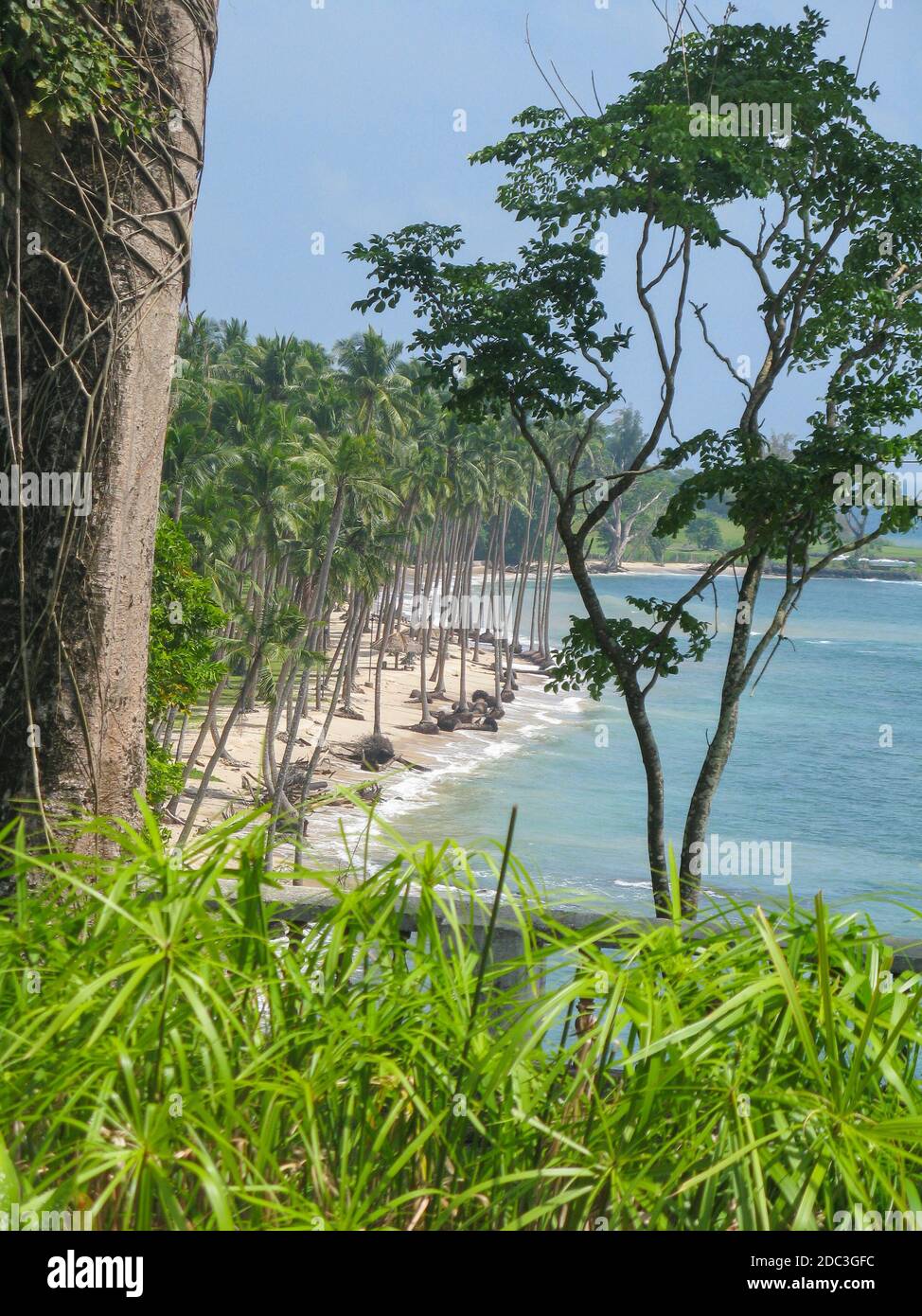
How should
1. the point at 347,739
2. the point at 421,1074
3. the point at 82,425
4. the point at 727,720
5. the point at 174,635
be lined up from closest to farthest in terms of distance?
the point at 421,1074 < the point at 82,425 < the point at 727,720 < the point at 174,635 < the point at 347,739

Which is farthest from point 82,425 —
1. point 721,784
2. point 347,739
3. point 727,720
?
point 721,784

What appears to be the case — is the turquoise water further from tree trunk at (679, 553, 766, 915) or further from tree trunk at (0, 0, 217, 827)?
tree trunk at (0, 0, 217, 827)

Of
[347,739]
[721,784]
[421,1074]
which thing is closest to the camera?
[421,1074]

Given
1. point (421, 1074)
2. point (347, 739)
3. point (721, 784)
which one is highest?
point (421, 1074)

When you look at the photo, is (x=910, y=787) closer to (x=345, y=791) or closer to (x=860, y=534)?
(x=860, y=534)

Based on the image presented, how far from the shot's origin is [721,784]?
52156mm

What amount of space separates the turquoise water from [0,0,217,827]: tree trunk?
47.5 feet

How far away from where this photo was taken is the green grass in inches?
63.9

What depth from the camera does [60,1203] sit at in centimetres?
153

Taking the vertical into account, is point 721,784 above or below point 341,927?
below

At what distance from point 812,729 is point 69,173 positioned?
63.6 meters

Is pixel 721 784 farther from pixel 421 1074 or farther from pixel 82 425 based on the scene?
pixel 421 1074

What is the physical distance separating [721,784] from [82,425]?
50.4 metres

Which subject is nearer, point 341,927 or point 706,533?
point 341,927
